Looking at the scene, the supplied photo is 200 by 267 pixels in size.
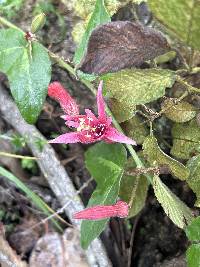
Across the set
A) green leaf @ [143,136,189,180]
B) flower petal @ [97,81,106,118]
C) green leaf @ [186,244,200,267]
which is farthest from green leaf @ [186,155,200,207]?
flower petal @ [97,81,106,118]

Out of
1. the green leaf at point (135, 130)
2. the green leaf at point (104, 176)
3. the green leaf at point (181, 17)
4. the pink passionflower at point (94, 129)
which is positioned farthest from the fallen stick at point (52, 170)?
the green leaf at point (181, 17)

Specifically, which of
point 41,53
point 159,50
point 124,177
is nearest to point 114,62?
point 159,50

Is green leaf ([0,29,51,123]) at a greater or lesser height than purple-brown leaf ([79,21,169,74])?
lesser

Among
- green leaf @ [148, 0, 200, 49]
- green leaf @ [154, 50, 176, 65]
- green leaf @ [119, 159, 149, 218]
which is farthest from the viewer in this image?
green leaf @ [154, 50, 176, 65]

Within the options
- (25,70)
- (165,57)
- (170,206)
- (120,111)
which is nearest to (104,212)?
(170,206)

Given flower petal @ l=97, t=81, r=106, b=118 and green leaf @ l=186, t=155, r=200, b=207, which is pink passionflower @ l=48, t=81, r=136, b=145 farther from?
green leaf @ l=186, t=155, r=200, b=207

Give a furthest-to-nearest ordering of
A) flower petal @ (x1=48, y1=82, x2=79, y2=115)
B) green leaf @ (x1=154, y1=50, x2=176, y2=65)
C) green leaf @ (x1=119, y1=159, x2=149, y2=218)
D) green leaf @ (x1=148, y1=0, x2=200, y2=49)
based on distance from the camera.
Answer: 1. green leaf @ (x1=154, y1=50, x2=176, y2=65)
2. green leaf @ (x1=119, y1=159, x2=149, y2=218)
3. flower petal @ (x1=48, y1=82, x2=79, y2=115)
4. green leaf @ (x1=148, y1=0, x2=200, y2=49)
